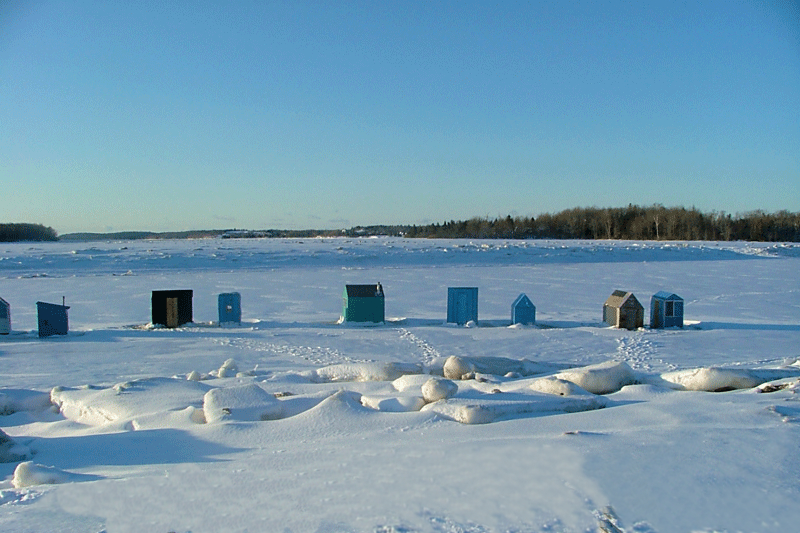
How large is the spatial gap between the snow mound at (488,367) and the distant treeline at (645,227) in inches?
2697

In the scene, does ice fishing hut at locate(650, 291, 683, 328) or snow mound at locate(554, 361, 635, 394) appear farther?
ice fishing hut at locate(650, 291, 683, 328)

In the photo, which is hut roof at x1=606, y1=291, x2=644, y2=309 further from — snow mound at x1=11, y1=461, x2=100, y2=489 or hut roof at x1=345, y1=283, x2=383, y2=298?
snow mound at x1=11, y1=461, x2=100, y2=489

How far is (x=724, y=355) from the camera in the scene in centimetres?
1095

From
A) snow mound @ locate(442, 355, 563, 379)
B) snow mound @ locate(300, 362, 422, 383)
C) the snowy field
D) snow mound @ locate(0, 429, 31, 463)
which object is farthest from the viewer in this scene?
snow mound @ locate(442, 355, 563, 379)

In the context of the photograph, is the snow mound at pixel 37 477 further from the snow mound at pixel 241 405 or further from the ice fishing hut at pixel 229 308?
the ice fishing hut at pixel 229 308

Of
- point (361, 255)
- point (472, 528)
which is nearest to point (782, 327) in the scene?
point (472, 528)

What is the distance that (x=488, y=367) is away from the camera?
887 cm

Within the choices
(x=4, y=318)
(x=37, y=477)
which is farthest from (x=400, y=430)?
(x=4, y=318)

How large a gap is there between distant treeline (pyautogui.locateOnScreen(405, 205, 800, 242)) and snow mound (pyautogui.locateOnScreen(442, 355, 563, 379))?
6851cm

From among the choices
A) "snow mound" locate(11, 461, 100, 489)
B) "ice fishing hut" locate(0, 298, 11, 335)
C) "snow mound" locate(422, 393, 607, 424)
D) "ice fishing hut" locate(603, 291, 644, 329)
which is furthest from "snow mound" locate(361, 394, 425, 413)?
"ice fishing hut" locate(0, 298, 11, 335)

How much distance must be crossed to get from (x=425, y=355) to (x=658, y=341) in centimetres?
535

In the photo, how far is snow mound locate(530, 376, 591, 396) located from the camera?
643 centimetres

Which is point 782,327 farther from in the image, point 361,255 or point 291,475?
point 361,255

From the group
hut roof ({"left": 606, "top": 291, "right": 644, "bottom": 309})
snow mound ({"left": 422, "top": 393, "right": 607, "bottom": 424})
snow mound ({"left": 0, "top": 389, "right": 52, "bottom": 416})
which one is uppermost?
hut roof ({"left": 606, "top": 291, "right": 644, "bottom": 309})
